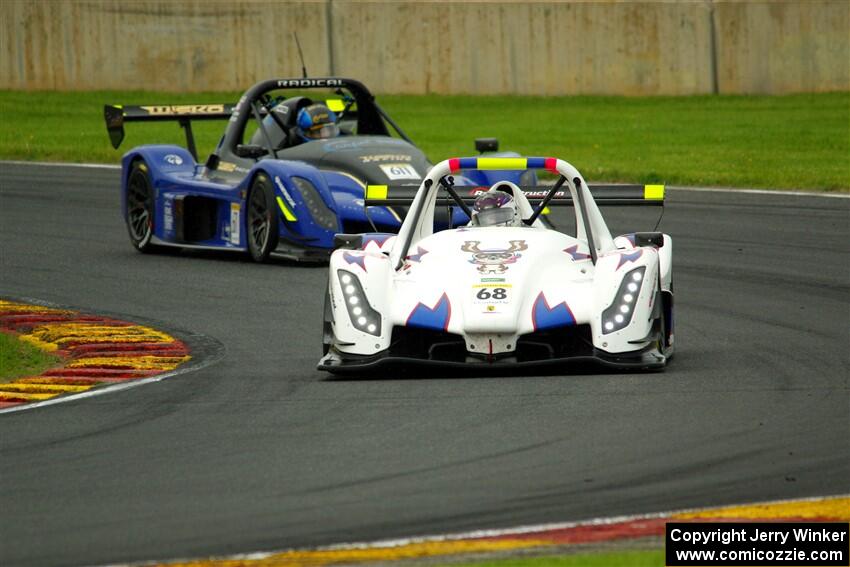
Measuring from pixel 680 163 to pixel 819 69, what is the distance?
8905mm

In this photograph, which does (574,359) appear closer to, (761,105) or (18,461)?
(18,461)

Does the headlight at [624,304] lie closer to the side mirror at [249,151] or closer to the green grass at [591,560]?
the green grass at [591,560]

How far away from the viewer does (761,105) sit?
29.2 meters

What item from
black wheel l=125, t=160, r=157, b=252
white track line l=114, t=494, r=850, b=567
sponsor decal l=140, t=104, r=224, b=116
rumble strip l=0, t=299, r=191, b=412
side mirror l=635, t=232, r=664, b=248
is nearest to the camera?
white track line l=114, t=494, r=850, b=567

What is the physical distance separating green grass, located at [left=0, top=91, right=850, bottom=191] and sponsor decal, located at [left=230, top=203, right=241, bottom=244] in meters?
6.71

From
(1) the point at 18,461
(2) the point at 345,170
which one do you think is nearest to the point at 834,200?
(2) the point at 345,170

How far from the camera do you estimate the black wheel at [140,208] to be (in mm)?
15469

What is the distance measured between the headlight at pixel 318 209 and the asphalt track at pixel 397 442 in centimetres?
163

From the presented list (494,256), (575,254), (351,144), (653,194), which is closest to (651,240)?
(575,254)

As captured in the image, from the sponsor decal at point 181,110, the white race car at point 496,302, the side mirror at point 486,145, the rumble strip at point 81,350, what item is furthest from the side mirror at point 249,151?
the white race car at point 496,302

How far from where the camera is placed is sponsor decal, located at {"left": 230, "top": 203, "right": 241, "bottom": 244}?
14547 mm

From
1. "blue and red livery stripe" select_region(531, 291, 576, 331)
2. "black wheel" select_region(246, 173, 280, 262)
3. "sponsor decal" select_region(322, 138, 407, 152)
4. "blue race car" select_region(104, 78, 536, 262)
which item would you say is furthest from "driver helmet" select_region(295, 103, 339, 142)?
"blue and red livery stripe" select_region(531, 291, 576, 331)

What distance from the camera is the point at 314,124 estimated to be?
1524 centimetres

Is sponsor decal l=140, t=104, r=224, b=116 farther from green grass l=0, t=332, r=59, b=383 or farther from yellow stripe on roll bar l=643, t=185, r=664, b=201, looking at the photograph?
yellow stripe on roll bar l=643, t=185, r=664, b=201
